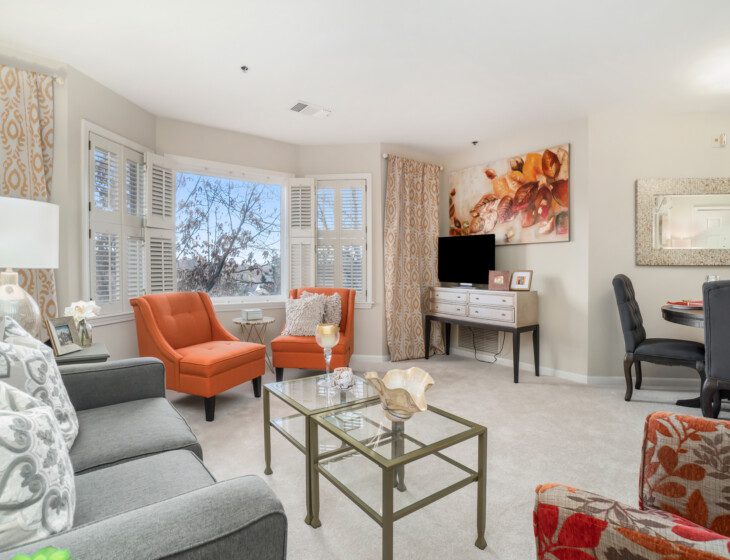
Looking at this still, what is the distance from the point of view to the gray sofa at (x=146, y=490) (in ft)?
2.30

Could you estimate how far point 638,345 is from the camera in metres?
3.29

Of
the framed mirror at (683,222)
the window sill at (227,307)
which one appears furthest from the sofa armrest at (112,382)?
the framed mirror at (683,222)

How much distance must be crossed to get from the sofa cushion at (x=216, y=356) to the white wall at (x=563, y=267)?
114 inches

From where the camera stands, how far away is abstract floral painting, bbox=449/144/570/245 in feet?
12.9

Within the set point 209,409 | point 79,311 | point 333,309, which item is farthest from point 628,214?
point 79,311

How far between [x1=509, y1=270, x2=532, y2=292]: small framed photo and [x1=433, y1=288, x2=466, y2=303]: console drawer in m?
0.53

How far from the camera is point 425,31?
2.41 meters

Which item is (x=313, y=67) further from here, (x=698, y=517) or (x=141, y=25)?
(x=698, y=517)

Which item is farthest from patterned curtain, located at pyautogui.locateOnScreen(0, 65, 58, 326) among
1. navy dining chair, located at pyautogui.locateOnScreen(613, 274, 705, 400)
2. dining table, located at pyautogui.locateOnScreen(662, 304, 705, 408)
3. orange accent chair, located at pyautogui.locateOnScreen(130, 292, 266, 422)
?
dining table, located at pyautogui.locateOnScreen(662, 304, 705, 408)

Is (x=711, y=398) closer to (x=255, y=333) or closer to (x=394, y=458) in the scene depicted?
(x=394, y=458)

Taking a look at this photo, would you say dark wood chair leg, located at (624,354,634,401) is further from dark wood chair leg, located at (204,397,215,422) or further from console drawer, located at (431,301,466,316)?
dark wood chair leg, located at (204,397,215,422)

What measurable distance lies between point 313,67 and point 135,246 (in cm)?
227

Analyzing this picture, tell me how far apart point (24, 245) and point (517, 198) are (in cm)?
417

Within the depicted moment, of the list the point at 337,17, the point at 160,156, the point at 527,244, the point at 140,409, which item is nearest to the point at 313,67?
the point at 337,17
